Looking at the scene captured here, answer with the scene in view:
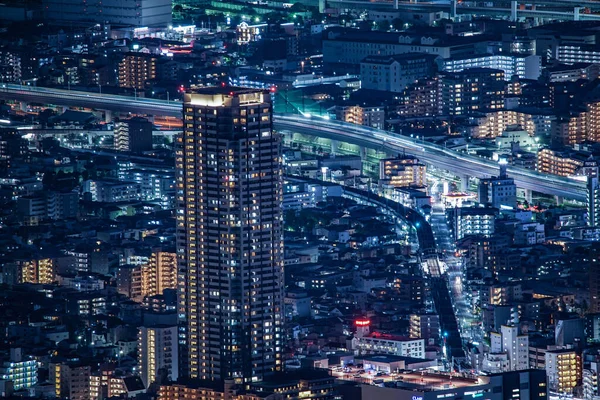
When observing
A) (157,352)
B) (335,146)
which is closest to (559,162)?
(335,146)

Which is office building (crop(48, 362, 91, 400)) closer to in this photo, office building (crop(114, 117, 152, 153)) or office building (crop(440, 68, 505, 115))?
office building (crop(114, 117, 152, 153))

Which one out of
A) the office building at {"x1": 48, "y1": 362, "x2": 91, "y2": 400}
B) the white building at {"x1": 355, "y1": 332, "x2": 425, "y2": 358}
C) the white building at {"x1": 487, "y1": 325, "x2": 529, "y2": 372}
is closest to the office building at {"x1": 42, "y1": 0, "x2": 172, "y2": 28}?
the white building at {"x1": 487, "y1": 325, "x2": 529, "y2": 372}

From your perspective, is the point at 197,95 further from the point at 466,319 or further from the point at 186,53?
the point at 186,53

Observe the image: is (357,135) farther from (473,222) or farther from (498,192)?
(473,222)

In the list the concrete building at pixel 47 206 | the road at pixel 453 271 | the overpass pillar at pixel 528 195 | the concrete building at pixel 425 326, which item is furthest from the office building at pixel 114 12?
the concrete building at pixel 425 326

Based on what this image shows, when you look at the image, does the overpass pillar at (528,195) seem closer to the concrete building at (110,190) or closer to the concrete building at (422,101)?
the concrete building at (110,190)

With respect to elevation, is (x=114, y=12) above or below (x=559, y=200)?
above

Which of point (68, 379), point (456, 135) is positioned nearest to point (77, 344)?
point (68, 379)
